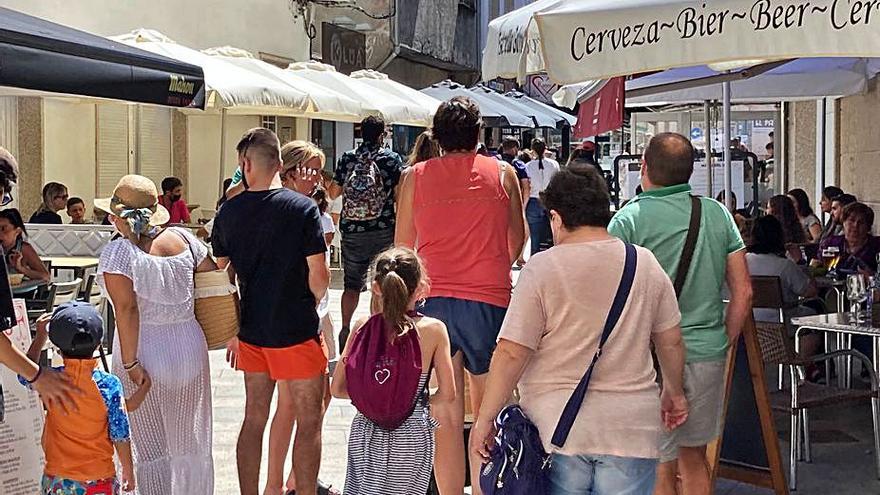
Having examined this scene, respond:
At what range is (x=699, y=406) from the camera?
4.86 m

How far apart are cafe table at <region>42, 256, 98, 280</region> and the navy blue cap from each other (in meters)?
5.30

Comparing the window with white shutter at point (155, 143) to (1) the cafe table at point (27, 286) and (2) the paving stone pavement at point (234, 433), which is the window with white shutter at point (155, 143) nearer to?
(2) the paving stone pavement at point (234, 433)

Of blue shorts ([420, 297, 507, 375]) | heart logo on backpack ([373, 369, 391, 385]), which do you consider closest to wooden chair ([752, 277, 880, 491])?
blue shorts ([420, 297, 507, 375])

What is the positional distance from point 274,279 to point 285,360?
383 millimetres

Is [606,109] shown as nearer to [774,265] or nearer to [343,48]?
[774,265]

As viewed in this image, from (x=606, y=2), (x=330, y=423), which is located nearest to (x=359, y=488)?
(x=606, y=2)

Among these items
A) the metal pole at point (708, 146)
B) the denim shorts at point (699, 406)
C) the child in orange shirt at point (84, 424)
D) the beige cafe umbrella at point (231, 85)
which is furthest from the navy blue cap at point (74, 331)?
the metal pole at point (708, 146)

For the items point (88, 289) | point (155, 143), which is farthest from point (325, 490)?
point (155, 143)

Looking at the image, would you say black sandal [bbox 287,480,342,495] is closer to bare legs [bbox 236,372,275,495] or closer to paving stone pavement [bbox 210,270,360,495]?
paving stone pavement [bbox 210,270,360,495]

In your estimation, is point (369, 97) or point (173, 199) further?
point (369, 97)

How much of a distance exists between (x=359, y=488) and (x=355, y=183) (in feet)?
14.6

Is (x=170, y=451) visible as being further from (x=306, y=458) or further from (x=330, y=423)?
(x=330, y=423)

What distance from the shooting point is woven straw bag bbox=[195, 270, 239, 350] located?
543 cm

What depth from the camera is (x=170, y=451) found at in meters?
5.48
